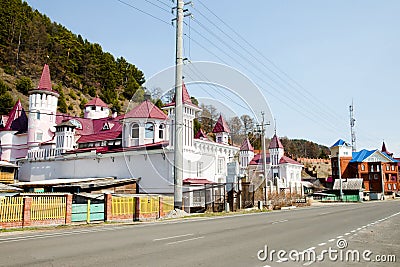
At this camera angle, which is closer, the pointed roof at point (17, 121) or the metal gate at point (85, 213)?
the metal gate at point (85, 213)

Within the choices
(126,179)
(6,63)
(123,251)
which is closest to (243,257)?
(123,251)

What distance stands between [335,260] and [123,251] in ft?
18.3

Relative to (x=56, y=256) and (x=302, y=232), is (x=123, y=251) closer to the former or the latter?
(x=56, y=256)

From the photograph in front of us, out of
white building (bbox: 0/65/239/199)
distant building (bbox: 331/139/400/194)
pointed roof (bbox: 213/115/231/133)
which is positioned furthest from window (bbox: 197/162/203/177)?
distant building (bbox: 331/139/400/194)

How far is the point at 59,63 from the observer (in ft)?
320

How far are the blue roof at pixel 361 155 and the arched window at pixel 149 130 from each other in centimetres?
6560

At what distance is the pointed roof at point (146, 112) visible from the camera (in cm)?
4259

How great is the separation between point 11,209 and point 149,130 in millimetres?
24320

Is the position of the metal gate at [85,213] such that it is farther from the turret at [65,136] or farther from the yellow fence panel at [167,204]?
the turret at [65,136]

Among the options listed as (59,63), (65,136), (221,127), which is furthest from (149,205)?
(59,63)

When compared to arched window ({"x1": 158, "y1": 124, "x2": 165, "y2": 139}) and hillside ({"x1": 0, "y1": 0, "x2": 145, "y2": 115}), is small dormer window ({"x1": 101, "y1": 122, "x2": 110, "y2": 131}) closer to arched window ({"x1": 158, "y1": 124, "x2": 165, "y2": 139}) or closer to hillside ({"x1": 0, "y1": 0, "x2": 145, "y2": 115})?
arched window ({"x1": 158, "y1": 124, "x2": 165, "y2": 139})

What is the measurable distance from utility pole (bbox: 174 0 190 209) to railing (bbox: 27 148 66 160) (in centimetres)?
2697

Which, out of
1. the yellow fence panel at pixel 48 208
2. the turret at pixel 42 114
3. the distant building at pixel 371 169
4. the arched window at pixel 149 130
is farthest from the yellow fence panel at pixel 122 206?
the distant building at pixel 371 169

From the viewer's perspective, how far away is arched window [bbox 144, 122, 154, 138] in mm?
42125
